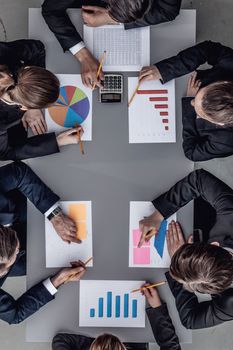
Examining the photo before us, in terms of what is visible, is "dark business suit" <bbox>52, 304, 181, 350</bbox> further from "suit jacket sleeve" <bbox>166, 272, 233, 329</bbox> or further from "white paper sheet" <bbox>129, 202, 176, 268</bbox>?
"white paper sheet" <bbox>129, 202, 176, 268</bbox>

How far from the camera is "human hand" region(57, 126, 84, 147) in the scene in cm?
183

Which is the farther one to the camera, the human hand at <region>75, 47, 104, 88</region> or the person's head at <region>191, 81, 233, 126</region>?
the human hand at <region>75, 47, 104, 88</region>

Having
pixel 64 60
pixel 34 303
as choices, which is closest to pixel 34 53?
pixel 64 60

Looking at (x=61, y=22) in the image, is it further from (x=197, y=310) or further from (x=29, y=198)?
(x=197, y=310)

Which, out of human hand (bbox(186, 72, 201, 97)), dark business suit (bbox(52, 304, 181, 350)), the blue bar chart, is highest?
human hand (bbox(186, 72, 201, 97))

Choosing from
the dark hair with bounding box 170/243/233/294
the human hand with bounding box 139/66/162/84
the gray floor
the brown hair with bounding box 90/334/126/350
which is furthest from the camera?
the gray floor

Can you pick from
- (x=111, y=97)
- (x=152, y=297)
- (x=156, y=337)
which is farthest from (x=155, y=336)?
(x=111, y=97)

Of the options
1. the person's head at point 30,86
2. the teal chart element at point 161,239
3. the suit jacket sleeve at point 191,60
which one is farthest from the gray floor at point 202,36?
the person's head at point 30,86

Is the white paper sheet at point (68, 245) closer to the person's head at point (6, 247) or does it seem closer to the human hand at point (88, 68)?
the person's head at point (6, 247)

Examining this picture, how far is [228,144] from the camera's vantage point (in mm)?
1842

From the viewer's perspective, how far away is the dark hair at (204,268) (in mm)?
1611

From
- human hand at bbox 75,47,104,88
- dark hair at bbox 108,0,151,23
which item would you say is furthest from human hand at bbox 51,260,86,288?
dark hair at bbox 108,0,151,23

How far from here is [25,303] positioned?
72.3 inches

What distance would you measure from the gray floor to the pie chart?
72 centimetres
